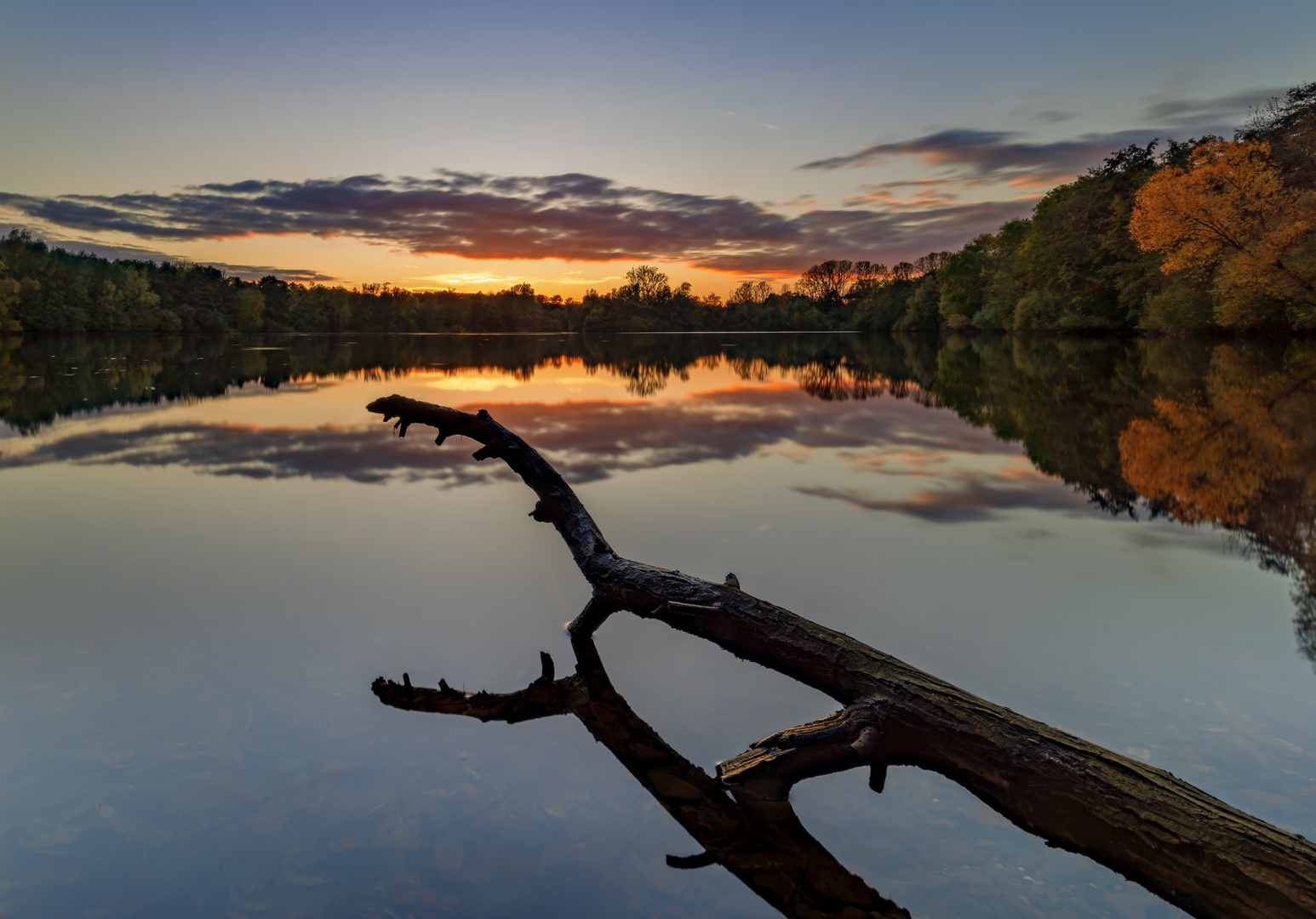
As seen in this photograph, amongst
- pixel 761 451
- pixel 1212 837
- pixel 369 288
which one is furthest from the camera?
pixel 369 288

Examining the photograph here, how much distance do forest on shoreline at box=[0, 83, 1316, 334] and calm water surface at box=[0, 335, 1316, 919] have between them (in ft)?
93.9

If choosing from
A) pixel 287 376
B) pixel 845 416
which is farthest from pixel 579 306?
pixel 845 416

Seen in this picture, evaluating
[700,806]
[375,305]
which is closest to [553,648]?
[700,806]

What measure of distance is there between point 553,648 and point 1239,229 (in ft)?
145

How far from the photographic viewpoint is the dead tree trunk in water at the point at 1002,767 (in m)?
2.44

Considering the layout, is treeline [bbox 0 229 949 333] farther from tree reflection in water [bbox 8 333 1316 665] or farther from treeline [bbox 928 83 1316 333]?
tree reflection in water [bbox 8 333 1316 665]

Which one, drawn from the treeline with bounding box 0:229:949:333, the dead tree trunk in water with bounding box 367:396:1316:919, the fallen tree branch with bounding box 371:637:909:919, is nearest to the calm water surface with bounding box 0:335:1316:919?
the fallen tree branch with bounding box 371:637:909:919

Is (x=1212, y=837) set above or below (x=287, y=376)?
below

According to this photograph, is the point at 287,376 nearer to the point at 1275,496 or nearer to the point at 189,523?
the point at 189,523

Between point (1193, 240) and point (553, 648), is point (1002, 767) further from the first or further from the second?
point (1193, 240)

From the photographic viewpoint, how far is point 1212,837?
2506mm

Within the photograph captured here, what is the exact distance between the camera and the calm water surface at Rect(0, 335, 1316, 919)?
10.1 ft

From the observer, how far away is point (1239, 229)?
34.2m

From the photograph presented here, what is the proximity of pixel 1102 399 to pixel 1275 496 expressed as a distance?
402 inches
